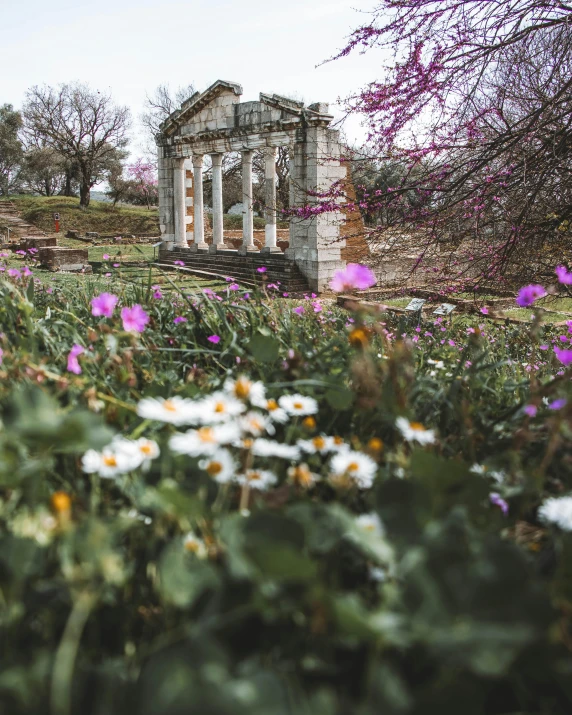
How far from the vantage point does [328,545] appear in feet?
2.65

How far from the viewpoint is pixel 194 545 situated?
881 mm

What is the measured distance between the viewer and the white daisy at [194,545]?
88 centimetres

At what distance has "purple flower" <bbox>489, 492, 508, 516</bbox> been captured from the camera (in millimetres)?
1146

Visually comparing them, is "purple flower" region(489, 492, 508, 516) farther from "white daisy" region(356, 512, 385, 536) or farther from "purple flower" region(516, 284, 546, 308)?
"purple flower" region(516, 284, 546, 308)

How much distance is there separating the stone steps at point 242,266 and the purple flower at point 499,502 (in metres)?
13.8

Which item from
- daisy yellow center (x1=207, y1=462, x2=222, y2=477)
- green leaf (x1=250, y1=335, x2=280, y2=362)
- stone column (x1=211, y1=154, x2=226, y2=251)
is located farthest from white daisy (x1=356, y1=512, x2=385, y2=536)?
stone column (x1=211, y1=154, x2=226, y2=251)

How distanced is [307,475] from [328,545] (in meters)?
0.24

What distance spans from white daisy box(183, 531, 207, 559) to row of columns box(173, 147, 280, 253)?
15792 millimetres

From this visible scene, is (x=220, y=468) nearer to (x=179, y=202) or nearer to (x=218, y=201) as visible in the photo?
(x=218, y=201)

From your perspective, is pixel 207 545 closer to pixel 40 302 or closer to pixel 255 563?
pixel 255 563

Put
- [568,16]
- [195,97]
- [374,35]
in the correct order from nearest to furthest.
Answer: [568,16] < [374,35] < [195,97]

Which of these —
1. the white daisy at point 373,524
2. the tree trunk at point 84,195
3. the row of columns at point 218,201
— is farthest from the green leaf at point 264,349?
the tree trunk at point 84,195

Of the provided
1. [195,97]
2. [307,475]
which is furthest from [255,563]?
[195,97]

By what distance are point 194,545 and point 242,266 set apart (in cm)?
1770
